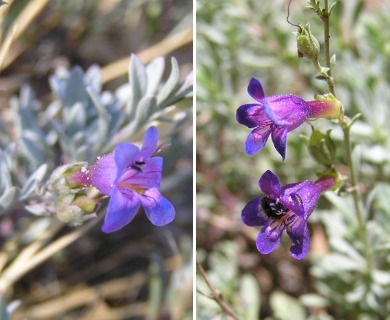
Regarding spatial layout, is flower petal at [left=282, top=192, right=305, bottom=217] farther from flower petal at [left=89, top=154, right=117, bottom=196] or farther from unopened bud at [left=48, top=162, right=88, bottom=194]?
unopened bud at [left=48, top=162, right=88, bottom=194]

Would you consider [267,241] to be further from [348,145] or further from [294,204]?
[348,145]

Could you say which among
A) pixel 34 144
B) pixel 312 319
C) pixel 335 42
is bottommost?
pixel 312 319

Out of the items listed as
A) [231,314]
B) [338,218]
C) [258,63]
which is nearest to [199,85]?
[258,63]

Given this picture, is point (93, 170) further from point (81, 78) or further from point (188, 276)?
point (188, 276)

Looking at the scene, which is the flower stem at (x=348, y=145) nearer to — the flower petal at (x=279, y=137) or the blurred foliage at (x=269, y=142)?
the flower petal at (x=279, y=137)

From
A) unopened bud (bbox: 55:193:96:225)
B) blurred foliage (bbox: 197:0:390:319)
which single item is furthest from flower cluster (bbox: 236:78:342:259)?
blurred foliage (bbox: 197:0:390:319)

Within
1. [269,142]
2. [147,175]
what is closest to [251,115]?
[147,175]

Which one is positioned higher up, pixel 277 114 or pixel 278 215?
pixel 277 114
